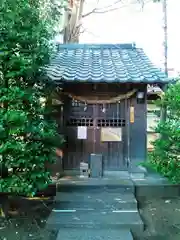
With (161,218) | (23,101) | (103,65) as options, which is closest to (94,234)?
(161,218)

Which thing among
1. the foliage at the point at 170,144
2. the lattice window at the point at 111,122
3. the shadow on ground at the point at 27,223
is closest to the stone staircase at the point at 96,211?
the shadow on ground at the point at 27,223

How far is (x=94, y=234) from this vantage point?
16.4 ft

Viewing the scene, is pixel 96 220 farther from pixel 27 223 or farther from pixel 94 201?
pixel 27 223

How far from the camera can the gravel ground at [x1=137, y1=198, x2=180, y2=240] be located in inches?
205

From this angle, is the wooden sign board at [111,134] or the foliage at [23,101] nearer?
the foliage at [23,101]

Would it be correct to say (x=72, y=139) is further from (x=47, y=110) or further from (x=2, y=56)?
(x=2, y=56)

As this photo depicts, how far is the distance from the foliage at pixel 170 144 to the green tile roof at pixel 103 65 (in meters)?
1.58

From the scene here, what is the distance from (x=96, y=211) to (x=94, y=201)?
17.9 inches

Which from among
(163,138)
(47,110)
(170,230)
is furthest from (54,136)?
(170,230)

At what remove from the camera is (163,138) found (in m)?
6.00

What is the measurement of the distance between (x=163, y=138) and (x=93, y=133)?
2.68m

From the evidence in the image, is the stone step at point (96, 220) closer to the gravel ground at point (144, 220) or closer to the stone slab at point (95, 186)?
the gravel ground at point (144, 220)

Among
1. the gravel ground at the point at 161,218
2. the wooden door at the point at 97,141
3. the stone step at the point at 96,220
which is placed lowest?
the gravel ground at the point at 161,218

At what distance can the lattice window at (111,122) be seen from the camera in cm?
823
